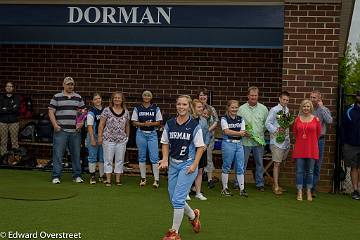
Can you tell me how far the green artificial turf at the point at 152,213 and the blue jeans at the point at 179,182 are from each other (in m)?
0.49

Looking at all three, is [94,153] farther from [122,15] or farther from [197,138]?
[197,138]

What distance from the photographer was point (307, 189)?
9.76 meters

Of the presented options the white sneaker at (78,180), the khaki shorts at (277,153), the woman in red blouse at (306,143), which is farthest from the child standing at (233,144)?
the white sneaker at (78,180)

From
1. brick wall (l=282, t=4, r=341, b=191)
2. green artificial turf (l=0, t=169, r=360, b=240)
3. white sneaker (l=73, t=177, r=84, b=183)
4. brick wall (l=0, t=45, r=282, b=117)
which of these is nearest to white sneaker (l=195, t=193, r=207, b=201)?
green artificial turf (l=0, t=169, r=360, b=240)

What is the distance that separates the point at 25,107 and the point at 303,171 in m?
6.83

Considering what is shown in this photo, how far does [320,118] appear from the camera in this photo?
397 inches

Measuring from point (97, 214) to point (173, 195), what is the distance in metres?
1.58

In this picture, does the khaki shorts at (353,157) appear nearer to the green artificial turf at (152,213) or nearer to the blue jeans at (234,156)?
the green artificial turf at (152,213)

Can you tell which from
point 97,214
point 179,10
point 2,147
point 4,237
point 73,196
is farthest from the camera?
point 2,147

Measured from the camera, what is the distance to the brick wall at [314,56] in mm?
10719

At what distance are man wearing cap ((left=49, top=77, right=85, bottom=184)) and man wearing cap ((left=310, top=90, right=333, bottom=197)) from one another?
167 inches

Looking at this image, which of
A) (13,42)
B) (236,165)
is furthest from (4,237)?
(13,42)

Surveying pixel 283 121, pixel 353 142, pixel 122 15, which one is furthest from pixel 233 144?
pixel 122 15

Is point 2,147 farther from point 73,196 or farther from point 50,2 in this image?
point 73,196
